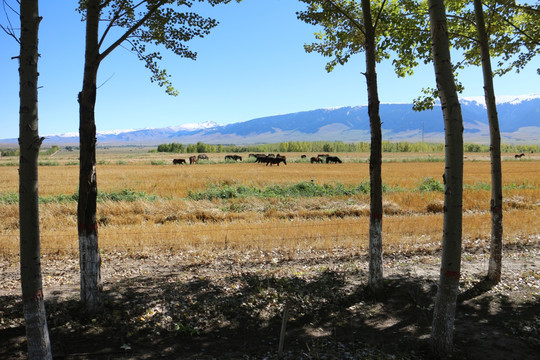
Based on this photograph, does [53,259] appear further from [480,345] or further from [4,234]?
[480,345]

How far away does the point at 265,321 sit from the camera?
687 cm

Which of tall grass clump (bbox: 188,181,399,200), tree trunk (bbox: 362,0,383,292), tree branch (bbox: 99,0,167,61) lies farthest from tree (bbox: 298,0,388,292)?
tall grass clump (bbox: 188,181,399,200)

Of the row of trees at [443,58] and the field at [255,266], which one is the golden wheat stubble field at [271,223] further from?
the row of trees at [443,58]

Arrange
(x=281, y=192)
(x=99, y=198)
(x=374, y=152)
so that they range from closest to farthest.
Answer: (x=374, y=152), (x=99, y=198), (x=281, y=192)

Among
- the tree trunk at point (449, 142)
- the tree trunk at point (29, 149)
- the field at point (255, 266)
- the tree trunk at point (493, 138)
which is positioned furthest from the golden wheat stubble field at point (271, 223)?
the tree trunk at point (29, 149)

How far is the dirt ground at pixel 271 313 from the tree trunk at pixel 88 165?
0.77 m

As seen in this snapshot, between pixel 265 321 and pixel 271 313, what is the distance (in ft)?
0.87

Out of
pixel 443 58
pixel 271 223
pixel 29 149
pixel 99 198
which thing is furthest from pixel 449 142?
pixel 99 198

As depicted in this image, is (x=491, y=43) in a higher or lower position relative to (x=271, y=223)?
higher

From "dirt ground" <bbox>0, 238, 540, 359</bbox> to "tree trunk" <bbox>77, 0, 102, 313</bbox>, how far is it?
30.2 inches

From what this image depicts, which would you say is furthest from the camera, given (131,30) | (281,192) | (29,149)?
(281,192)

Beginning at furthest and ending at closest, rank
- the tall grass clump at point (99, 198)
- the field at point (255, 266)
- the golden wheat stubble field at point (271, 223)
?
the tall grass clump at point (99, 198) → the golden wheat stubble field at point (271, 223) → the field at point (255, 266)

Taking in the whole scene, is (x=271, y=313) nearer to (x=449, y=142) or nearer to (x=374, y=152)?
(x=374, y=152)

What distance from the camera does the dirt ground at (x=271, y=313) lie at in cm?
588
